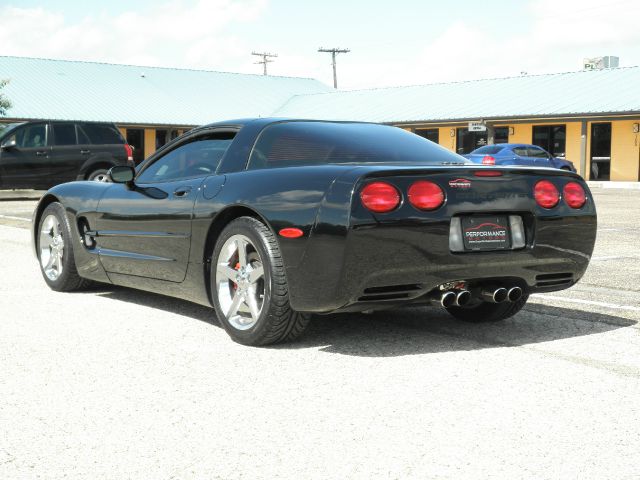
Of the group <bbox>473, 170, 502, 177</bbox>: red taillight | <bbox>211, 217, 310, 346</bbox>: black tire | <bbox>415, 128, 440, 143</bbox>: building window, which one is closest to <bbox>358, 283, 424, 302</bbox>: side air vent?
<bbox>211, 217, 310, 346</bbox>: black tire

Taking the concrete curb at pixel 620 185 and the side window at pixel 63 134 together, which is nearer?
the side window at pixel 63 134

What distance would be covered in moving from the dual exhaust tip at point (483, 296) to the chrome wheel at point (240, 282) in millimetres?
990

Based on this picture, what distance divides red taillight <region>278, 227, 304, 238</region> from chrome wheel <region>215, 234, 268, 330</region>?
0.87ft

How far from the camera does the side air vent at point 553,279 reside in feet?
17.8

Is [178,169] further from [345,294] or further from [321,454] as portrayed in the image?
[321,454]

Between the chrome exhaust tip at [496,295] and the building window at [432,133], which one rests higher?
the building window at [432,133]

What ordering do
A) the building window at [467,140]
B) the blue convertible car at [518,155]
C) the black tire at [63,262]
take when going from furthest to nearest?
the building window at [467,140] < the blue convertible car at [518,155] < the black tire at [63,262]

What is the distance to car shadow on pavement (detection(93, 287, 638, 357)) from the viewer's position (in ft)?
17.3

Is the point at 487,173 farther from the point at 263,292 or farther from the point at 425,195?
the point at 263,292

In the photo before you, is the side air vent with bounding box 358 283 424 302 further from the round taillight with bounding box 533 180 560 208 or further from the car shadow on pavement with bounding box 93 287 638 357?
the round taillight with bounding box 533 180 560 208

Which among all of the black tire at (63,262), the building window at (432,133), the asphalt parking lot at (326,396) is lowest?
the asphalt parking lot at (326,396)

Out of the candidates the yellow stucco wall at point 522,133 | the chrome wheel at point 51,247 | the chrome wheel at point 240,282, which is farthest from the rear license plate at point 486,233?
the yellow stucco wall at point 522,133

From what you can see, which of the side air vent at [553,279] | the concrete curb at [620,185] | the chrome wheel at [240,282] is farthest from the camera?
the concrete curb at [620,185]

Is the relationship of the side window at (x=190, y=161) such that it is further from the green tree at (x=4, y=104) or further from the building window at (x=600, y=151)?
the green tree at (x=4, y=104)
